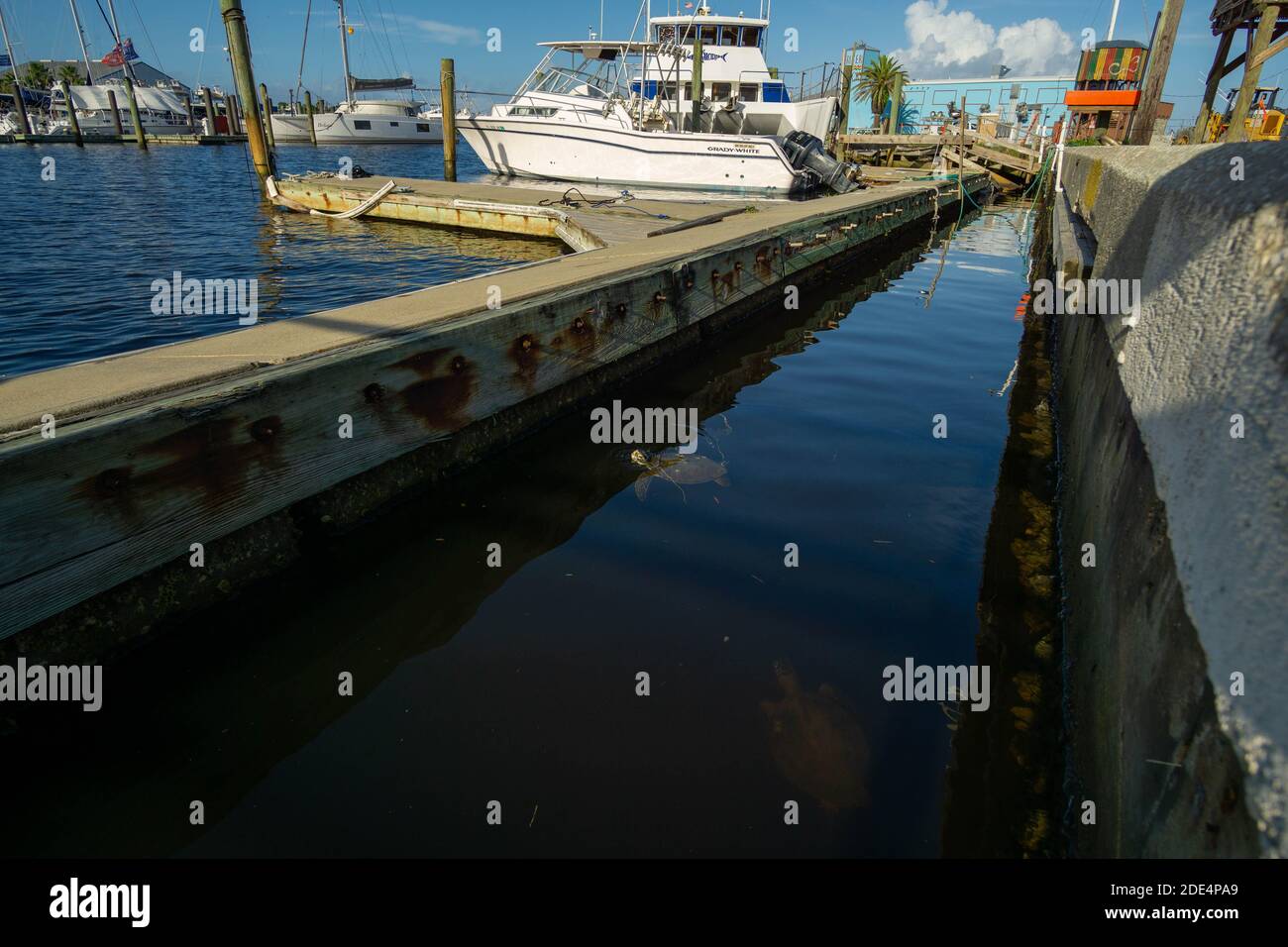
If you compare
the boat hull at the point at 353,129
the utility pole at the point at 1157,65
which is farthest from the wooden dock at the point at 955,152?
the boat hull at the point at 353,129

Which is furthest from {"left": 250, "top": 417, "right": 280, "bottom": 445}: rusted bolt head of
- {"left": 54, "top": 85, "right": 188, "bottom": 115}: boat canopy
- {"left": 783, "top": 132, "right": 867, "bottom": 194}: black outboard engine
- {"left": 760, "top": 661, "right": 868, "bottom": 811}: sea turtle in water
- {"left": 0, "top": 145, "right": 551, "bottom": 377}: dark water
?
{"left": 54, "top": 85, "right": 188, "bottom": 115}: boat canopy

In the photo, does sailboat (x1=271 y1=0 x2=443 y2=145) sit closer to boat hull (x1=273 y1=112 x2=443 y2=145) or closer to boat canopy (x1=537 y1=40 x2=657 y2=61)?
boat hull (x1=273 y1=112 x2=443 y2=145)

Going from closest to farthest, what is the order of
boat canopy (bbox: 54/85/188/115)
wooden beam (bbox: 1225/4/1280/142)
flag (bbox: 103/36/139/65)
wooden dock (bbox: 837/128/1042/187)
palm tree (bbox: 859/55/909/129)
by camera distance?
wooden beam (bbox: 1225/4/1280/142), wooden dock (bbox: 837/128/1042/187), palm tree (bbox: 859/55/909/129), flag (bbox: 103/36/139/65), boat canopy (bbox: 54/85/188/115)

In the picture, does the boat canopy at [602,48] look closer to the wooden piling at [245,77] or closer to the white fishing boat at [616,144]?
the white fishing boat at [616,144]

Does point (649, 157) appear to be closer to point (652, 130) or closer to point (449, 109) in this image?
point (652, 130)

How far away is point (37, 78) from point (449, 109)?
312ft

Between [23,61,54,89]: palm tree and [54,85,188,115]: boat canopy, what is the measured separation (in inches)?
540

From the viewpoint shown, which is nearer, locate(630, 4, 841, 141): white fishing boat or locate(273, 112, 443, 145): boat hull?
locate(630, 4, 841, 141): white fishing boat

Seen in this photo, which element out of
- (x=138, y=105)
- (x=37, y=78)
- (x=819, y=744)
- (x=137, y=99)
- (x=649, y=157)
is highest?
(x=37, y=78)

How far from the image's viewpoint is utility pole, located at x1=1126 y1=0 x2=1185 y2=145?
41.5 feet

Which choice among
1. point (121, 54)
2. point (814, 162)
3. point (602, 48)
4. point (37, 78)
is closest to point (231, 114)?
point (121, 54)

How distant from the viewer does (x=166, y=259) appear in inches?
452
